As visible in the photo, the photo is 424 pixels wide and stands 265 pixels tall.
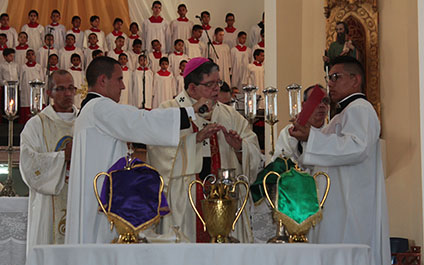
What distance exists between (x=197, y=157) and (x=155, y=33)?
1006cm

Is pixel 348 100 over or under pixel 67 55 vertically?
under

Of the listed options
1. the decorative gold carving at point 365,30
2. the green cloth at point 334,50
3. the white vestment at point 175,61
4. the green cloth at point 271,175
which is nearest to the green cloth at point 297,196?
the green cloth at point 271,175

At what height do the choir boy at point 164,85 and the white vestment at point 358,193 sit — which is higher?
the choir boy at point 164,85

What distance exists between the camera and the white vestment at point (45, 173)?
18.5 ft

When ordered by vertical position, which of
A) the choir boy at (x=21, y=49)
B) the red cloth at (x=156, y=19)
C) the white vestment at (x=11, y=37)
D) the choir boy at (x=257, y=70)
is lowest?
the choir boy at (x=257, y=70)

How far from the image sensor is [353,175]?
5035 millimetres

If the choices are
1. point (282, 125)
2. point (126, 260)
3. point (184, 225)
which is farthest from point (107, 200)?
point (282, 125)

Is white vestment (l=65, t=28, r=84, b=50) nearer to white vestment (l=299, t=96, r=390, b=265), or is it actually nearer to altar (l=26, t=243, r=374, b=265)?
white vestment (l=299, t=96, r=390, b=265)

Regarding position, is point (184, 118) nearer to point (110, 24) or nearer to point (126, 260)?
point (126, 260)

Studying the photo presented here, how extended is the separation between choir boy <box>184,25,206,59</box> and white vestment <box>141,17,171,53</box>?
489mm

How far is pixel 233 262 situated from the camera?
328 centimetres

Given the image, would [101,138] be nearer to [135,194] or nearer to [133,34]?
[135,194]

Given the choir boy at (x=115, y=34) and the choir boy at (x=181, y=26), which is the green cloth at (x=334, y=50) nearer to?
the choir boy at (x=181, y=26)

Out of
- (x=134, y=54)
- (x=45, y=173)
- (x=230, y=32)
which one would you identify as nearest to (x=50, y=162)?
(x=45, y=173)
